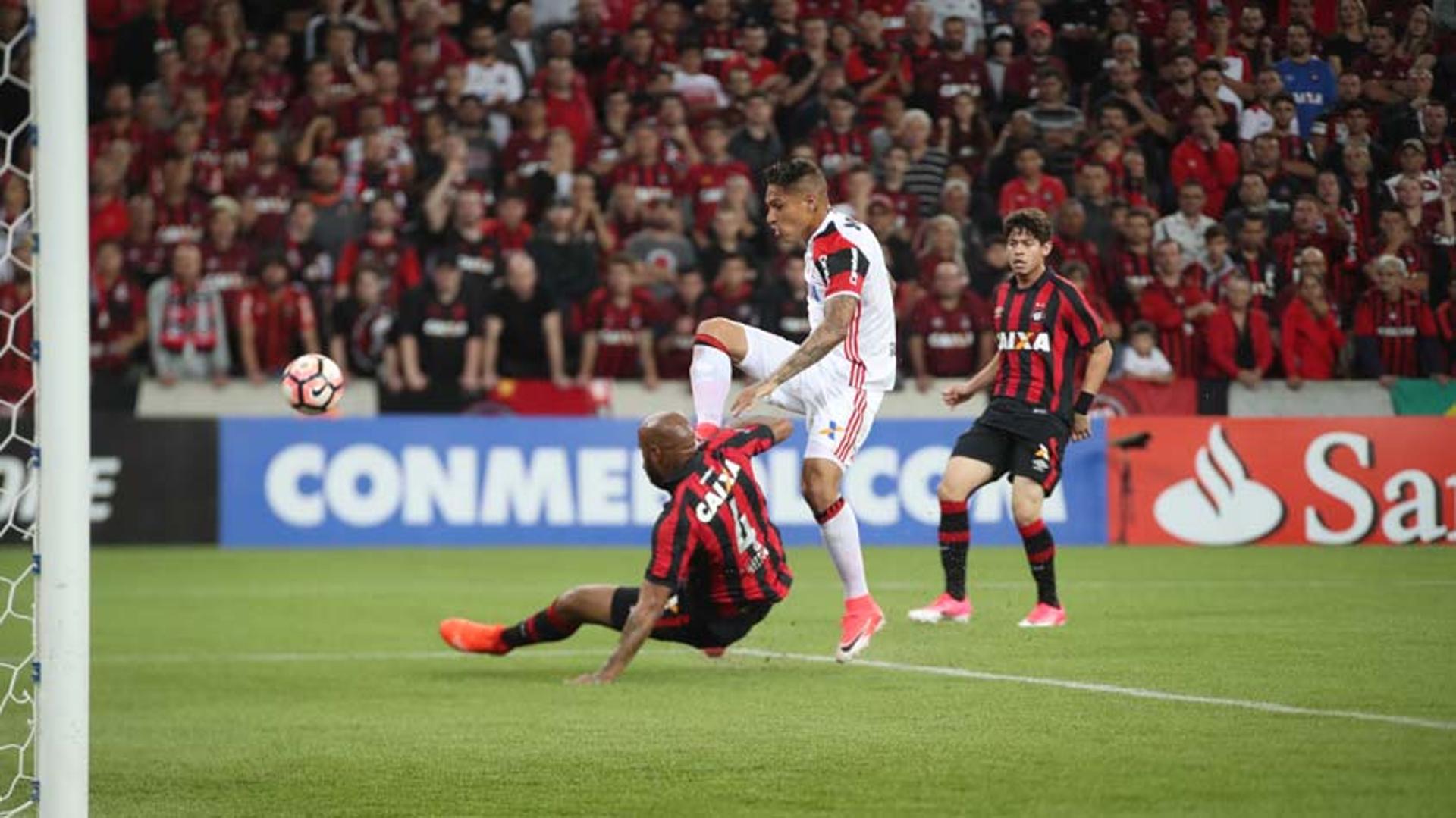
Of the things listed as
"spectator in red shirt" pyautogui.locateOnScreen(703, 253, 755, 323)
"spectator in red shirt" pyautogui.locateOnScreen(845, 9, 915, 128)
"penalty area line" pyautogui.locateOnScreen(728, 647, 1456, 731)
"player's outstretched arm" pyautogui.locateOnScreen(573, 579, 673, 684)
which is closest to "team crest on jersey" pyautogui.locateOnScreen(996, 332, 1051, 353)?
"penalty area line" pyautogui.locateOnScreen(728, 647, 1456, 731)

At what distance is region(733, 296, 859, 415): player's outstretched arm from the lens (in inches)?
332

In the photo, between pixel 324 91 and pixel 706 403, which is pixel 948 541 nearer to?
pixel 706 403

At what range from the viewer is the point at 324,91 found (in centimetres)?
1877

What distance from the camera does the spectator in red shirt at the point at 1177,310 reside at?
14734mm

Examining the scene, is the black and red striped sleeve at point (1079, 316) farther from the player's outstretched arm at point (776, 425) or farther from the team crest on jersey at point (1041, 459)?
the player's outstretched arm at point (776, 425)

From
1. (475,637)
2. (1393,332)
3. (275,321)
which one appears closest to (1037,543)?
(475,637)

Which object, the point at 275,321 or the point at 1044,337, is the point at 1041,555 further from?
the point at 275,321

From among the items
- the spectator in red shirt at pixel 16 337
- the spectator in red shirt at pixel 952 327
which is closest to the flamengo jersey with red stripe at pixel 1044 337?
the spectator in red shirt at pixel 952 327

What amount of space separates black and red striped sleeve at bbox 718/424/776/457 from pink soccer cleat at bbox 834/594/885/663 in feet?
3.17

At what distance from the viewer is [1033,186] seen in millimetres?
15281

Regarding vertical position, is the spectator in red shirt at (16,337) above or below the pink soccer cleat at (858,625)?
above

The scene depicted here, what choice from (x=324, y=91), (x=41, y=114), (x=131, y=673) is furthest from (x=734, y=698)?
(x=324, y=91)

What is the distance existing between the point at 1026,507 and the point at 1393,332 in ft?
13.8

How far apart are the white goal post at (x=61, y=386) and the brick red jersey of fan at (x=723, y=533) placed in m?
3.43
